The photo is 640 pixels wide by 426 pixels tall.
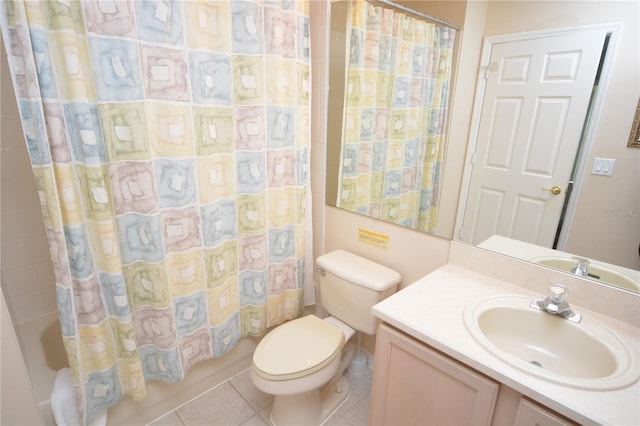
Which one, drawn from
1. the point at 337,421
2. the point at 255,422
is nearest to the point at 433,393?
the point at 337,421

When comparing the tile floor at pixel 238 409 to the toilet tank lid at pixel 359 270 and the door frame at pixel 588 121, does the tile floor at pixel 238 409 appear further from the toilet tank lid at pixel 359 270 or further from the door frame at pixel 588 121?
the door frame at pixel 588 121

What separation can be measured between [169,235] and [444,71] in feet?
4.47

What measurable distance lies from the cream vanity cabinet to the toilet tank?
0.38 metres

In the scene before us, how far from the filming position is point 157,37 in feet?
3.97

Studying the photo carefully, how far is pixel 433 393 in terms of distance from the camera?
1035 millimetres

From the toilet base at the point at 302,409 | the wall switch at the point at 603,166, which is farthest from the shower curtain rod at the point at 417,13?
the toilet base at the point at 302,409

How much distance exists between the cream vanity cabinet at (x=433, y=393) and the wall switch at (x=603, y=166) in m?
0.74

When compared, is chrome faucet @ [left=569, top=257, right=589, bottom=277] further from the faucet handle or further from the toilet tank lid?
the toilet tank lid

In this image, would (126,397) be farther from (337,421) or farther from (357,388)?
(357,388)

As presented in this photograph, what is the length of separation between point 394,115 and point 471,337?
1112 millimetres

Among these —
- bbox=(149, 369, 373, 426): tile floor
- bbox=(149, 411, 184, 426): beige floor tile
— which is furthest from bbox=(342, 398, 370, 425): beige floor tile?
bbox=(149, 411, 184, 426): beige floor tile

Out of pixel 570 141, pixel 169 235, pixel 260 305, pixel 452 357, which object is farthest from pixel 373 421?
pixel 570 141

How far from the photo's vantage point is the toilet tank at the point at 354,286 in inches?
60.2

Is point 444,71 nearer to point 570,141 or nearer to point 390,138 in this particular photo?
point 390,138
